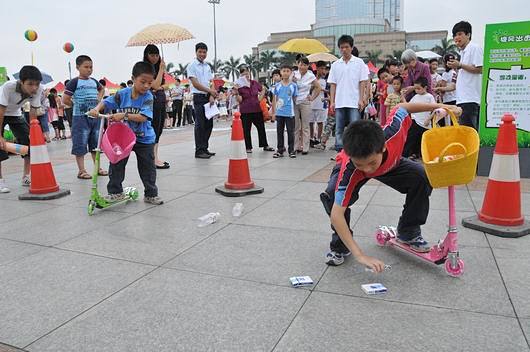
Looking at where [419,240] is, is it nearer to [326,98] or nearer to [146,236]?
[146,236]

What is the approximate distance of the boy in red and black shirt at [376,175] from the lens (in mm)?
2631

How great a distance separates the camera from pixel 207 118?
8445 mm

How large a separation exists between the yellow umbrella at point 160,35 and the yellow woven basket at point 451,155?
19.4 feet

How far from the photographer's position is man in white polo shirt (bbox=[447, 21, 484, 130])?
20.4 feet

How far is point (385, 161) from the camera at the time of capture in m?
2.95

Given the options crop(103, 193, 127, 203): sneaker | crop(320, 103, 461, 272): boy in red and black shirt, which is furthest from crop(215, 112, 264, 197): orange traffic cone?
crop(320, 103, 461, 272): boy in red and black shirt

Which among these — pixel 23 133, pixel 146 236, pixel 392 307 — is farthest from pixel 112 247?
pixel 23 133

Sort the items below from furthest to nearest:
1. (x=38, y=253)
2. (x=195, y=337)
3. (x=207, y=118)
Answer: (x=207, y=118) → (x=38, y=253) → (x=195, y=337)

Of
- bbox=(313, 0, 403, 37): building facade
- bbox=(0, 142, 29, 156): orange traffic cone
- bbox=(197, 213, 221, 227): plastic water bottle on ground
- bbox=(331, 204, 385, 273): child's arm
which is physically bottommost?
bbox=(197, 213, 221, 227): plastic water bottle on ground

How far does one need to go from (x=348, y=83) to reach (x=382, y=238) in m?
4.30

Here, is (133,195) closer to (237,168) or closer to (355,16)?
(237,168)

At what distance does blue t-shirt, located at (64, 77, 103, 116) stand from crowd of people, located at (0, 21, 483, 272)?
14 millimetres

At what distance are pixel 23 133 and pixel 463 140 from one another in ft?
→ 19.4

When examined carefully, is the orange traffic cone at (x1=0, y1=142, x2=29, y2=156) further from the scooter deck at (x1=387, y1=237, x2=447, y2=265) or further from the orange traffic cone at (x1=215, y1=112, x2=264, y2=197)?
the scooter deck at (x1=387, y1=237, x2=447, y2=265)
